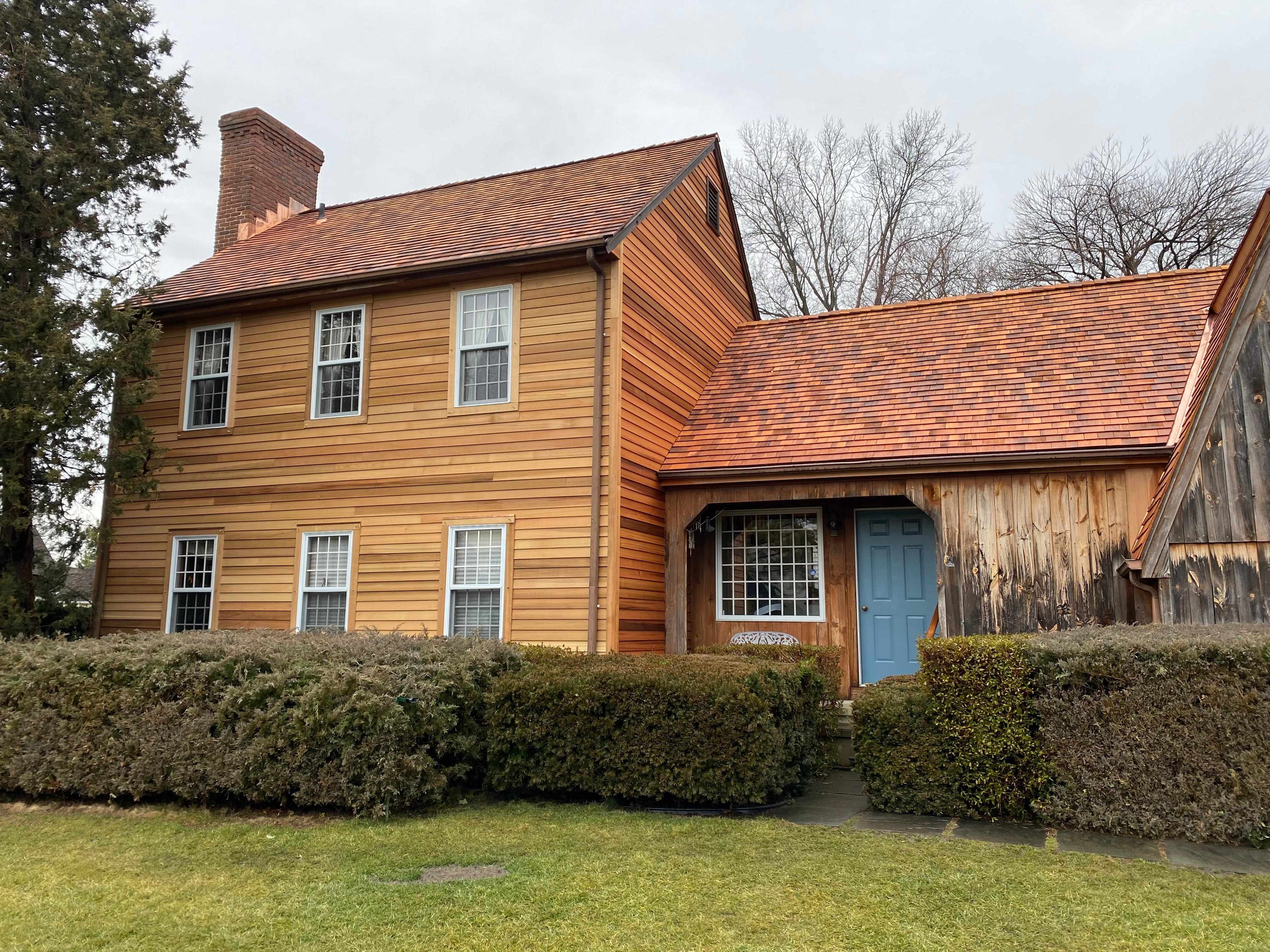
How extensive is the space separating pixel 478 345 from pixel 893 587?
6.20 metres

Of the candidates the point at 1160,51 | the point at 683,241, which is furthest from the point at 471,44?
the point at 1160,51

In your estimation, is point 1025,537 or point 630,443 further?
point 630,443

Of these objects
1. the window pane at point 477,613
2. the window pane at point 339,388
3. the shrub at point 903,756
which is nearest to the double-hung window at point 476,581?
the window pane at point 477,613

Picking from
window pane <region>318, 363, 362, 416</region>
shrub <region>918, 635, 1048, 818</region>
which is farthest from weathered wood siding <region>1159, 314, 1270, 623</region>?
window pane <region>318, 363, 362, 416</region>

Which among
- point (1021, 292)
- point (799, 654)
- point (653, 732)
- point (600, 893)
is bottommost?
point (600, 893)

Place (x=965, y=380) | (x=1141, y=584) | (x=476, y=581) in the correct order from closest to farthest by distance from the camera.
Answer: (x=1141, y=584), (x=476, y=581), (x=965, y=380)

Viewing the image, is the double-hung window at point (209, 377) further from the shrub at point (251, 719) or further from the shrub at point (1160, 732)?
the shrub at point (1160, 732)

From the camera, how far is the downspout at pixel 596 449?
1066 cm

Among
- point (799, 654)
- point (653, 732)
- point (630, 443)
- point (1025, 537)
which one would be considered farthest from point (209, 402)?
point (1025, 537)

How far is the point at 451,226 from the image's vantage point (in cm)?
1373

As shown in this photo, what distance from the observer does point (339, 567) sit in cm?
1237

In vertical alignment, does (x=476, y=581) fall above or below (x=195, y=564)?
below

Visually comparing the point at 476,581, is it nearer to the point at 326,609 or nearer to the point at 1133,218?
the point at 326,609

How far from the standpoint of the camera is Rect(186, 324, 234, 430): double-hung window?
1355cm
